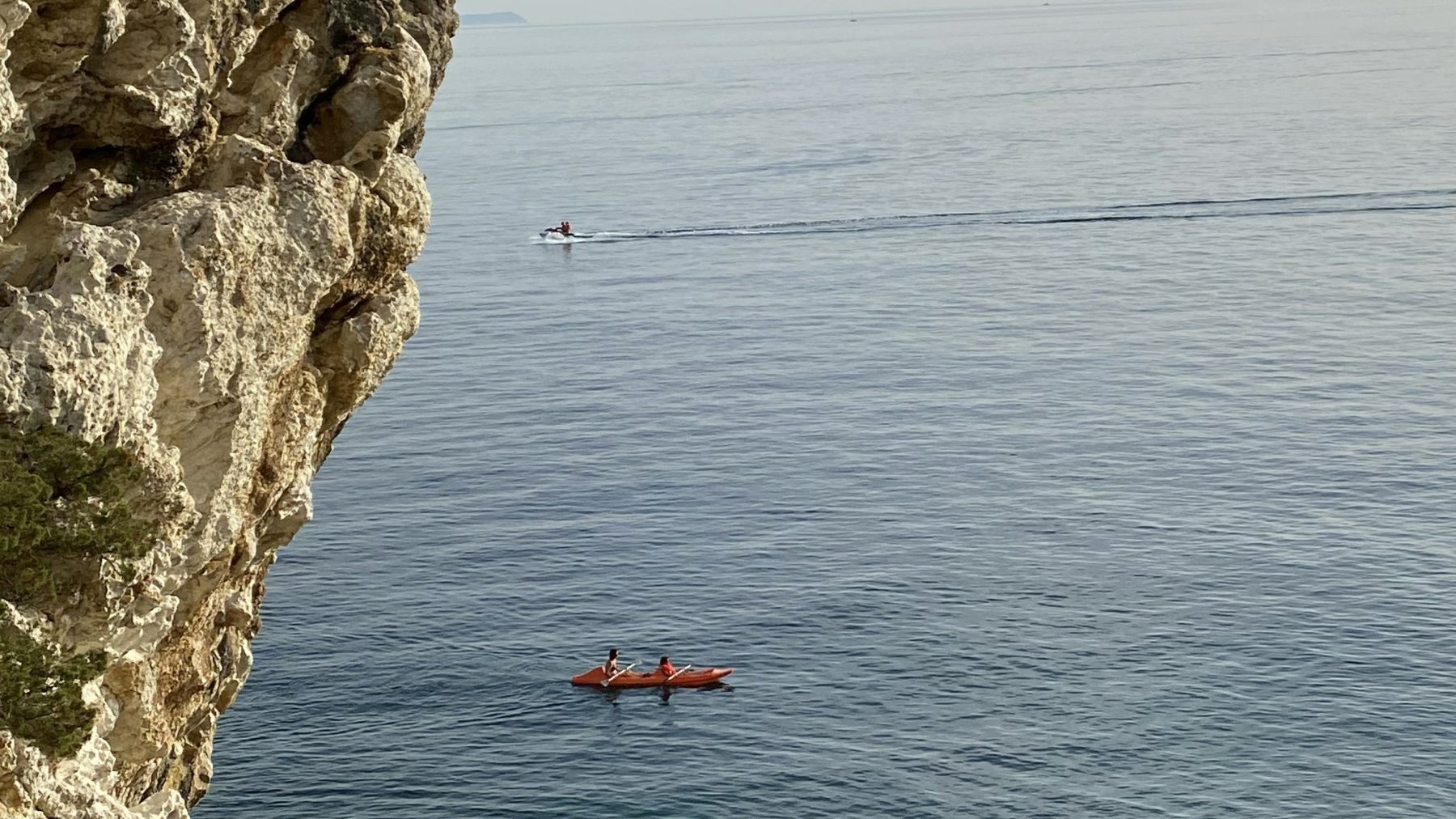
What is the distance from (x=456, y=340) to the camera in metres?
110

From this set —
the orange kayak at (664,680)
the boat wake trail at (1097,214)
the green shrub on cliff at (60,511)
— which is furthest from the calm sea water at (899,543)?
the green shrub on cliff at (60,511)

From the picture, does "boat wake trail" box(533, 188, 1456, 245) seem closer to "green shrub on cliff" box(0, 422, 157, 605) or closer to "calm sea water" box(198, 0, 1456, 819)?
"calm sea water" box(198, 0, 1456, 819)

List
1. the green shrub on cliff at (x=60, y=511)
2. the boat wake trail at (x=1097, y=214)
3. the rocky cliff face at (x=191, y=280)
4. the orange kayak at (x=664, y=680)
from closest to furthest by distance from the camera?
1. the green shrub on cliff at (x=60, y=511)
2. the rocky cliff face at (x=191, y=280)
3. the orange kayak at (x=664, y=680)
4. the boat wake trail at (x=1097, y=214)

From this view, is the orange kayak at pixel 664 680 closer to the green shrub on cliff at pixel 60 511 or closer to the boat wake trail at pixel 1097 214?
the green shrub on cliff at pixel 60 511

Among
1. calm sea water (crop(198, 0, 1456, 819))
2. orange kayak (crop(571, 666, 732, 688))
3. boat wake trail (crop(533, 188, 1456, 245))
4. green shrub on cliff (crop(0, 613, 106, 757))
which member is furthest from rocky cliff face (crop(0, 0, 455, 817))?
boat wake trail (crop(533, 188, 1456, 245))

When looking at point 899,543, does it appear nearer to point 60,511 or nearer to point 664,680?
point 664,680

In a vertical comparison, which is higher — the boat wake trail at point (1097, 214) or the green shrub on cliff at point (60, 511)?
the boat wake trail at point (1097, 214)

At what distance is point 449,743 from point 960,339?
5920cm

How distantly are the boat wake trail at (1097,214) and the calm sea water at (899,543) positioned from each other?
5.95 metres

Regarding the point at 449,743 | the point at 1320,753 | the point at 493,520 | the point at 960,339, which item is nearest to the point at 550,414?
the point at 493,520

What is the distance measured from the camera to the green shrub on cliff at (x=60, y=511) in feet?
79.3

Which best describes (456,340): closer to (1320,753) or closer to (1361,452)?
(1361,452)

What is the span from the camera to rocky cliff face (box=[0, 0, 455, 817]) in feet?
85.4

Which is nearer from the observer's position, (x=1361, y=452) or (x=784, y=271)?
(x=1361, y=452)
